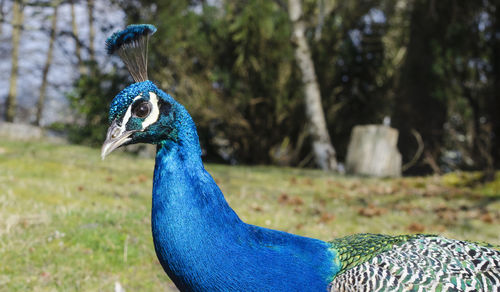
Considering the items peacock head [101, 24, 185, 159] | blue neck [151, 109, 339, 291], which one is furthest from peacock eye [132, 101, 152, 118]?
blue neck [151, 109, 339, 291]

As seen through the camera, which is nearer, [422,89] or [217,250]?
[217,250]

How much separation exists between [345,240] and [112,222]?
2.12 metres

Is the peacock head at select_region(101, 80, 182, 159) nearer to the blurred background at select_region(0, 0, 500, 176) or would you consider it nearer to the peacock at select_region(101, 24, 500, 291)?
the peacock at select_region(101, 24, 500, 291)

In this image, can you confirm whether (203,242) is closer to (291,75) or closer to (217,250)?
(217,250)

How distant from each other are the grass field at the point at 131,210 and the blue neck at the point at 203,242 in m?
1.26

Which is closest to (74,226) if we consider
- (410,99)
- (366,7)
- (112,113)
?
(112,113)

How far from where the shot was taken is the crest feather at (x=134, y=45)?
1.71 m

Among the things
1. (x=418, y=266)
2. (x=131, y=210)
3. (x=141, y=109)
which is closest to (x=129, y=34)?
(x=141, y=109)

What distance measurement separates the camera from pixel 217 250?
4.99 feet

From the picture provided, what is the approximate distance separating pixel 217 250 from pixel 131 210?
2.60 metres

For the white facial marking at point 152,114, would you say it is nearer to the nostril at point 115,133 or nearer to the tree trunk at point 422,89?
the nostril at point 115,133

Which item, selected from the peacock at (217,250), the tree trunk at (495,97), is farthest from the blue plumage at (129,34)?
the tree trunk at (495,97)

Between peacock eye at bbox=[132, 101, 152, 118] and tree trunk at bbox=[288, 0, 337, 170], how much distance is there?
7.39 m

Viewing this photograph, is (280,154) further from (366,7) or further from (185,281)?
(185,281)
